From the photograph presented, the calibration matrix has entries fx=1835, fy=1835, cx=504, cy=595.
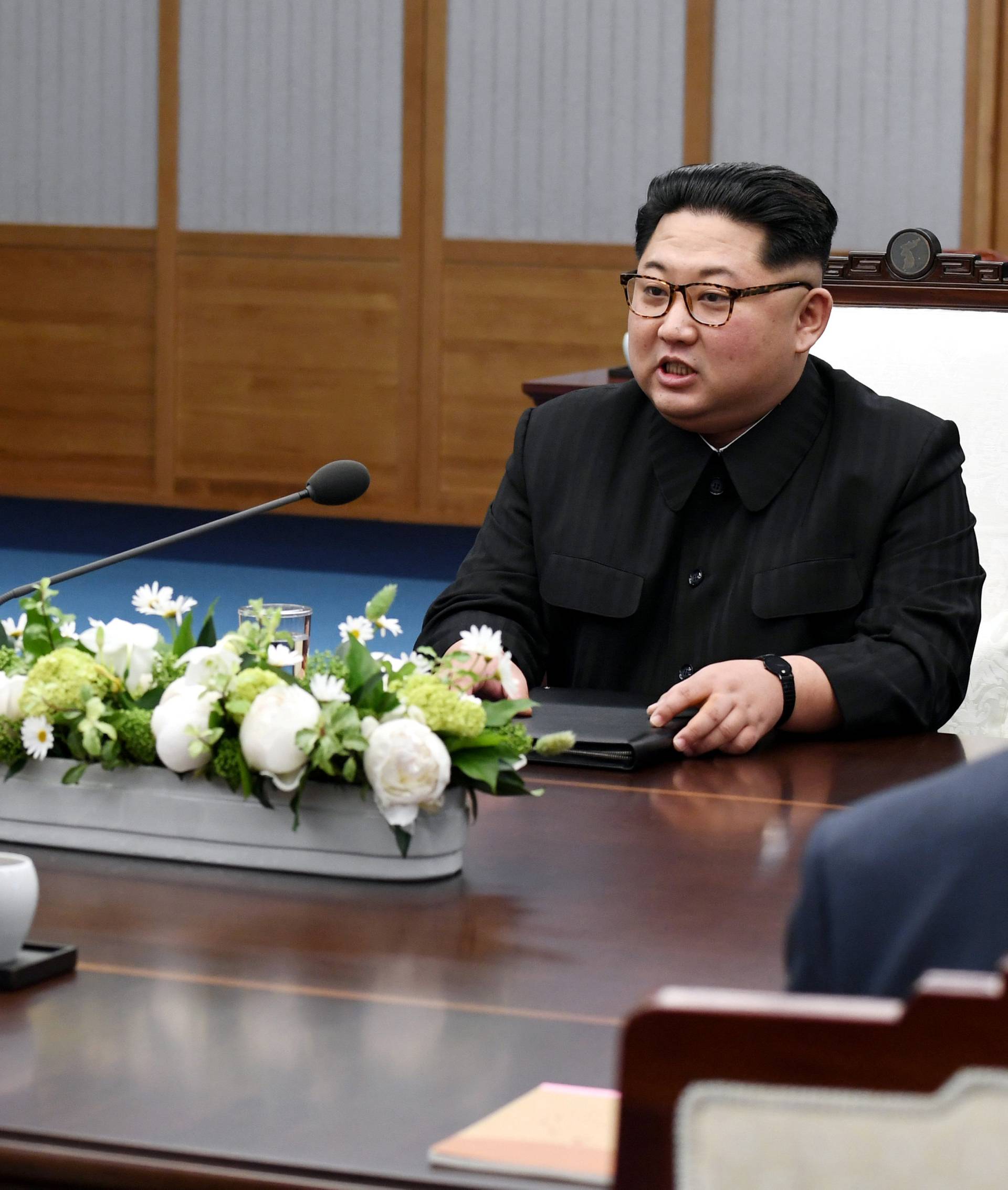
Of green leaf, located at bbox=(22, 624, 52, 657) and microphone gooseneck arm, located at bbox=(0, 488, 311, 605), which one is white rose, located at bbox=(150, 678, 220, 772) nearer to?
green leaf, located at bbox=(22, 624, 52, 657)

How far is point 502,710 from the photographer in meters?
1.43

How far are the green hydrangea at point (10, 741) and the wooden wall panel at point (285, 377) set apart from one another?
18.8 feet

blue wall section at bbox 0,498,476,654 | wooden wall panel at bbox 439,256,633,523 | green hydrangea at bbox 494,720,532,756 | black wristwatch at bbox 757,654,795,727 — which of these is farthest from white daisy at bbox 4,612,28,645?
wooden wall panel at bbox 439,256,633,523

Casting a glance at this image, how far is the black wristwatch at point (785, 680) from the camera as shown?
192cm

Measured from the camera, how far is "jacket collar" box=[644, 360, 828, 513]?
7.41 feet

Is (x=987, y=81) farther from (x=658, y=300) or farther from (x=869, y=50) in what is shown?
(x=658, y=300)

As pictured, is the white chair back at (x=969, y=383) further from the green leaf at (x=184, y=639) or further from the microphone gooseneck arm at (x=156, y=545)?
the green leaf at (x=184, y=639)

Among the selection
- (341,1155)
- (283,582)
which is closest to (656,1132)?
(341,1155)

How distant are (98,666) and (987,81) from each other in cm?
568

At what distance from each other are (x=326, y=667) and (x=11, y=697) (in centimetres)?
26

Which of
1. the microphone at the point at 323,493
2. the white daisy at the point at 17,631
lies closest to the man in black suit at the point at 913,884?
the white daisy at the point at 17,631

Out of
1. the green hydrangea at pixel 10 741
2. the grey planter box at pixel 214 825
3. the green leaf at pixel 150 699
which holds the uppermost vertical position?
the green leaf at pixel 150 699

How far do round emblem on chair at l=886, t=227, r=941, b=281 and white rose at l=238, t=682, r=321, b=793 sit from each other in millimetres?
1973

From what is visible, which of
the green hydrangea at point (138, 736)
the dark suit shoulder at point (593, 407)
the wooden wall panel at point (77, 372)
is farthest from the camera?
the wooden wall panel at point (77, 372)
